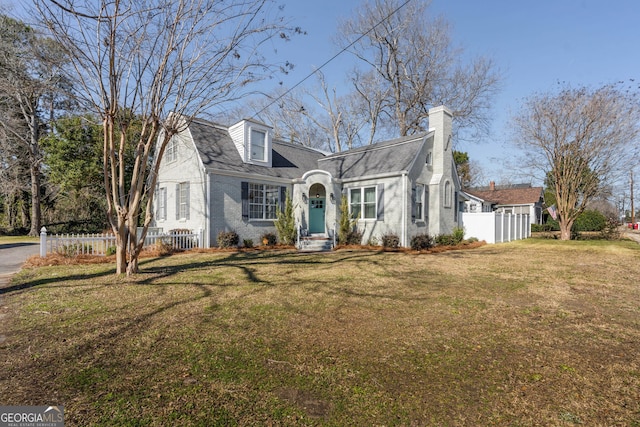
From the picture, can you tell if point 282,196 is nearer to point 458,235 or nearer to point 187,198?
point 187,198

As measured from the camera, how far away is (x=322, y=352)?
138 inches

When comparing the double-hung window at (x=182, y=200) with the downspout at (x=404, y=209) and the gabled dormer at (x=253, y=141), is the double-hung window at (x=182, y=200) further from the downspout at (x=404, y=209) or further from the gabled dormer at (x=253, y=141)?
the downspout at (x=404, y=209)

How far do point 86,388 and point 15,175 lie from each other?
2675 cm

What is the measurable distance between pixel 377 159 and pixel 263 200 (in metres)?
6.16

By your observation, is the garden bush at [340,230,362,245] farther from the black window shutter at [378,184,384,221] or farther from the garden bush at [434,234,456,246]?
the garden bush at [434,234,456,246]

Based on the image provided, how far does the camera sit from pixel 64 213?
23.5m

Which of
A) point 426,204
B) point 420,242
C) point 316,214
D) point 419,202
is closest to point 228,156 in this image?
point 316,214

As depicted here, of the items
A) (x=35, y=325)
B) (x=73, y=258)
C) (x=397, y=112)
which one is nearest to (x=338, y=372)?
(x=35, y=325)

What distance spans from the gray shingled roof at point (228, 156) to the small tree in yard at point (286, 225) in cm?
180

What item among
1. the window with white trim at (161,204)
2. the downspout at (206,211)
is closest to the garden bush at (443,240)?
the downspout at (206,211)

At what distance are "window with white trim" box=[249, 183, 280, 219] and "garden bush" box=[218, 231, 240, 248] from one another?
4.42 feet

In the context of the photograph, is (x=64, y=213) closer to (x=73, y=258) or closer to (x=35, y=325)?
(x=73, y=258)

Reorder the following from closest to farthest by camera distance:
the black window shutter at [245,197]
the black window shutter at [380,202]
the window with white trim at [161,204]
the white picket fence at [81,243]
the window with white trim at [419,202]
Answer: the white picket fence at [81,243] < the black window shutter at [245,197] < the black window shutter at [380,202] < the window with white trim at [419,202] < the window with white trim at [161,204]

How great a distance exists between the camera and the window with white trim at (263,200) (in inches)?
558
